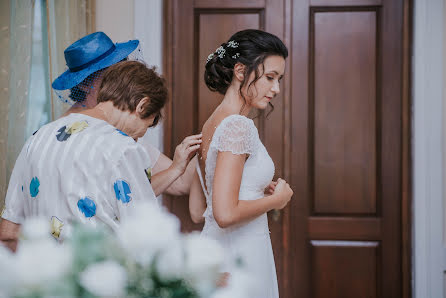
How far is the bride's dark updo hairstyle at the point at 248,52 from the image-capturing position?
1.57 meters

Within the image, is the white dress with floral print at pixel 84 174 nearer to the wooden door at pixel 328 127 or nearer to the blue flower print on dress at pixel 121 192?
the blue flower print on dress at pixel 121 192

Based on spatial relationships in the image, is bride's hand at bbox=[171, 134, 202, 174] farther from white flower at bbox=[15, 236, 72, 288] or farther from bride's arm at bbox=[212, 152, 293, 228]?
white flower at bbox=[15, 236, 72, 288]

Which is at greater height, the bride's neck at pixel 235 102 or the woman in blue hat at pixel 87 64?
the woman in blue hat at pixel 87 64

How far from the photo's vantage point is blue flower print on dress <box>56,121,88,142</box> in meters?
1.05

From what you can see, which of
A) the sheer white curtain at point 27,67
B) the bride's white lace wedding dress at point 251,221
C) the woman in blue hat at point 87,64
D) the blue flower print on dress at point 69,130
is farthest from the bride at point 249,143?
the sheer white curtain at point 27,67

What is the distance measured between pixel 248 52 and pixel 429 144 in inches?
49.1

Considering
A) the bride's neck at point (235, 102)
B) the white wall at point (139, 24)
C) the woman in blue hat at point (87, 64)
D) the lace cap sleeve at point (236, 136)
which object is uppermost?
the white wall at point (139, 24)

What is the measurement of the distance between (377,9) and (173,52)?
1.15 meters

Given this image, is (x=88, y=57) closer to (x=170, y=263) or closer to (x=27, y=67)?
(x=27, y=67)

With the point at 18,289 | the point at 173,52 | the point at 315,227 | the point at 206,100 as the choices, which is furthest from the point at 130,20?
the point at 18,289

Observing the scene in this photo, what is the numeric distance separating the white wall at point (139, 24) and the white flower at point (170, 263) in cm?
194

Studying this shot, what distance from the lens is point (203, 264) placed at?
1.37 feet

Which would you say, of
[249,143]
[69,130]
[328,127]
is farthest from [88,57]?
[328,127]

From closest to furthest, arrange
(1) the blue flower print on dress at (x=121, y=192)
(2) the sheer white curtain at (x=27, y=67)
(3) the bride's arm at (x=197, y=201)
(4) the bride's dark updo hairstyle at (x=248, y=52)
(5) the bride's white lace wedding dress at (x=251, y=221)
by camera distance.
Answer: (1) the blue flower print on dress at (x=121, y=192)
(5) the bride's white lace wedding dress at (x=251, y=221)
(4) the bride's dark updo hairstyle at (x=248, y=52)
(2) the sheer white curtain at (x=27, y=67)
(3) the bride's arm at (x=197, y=201)
